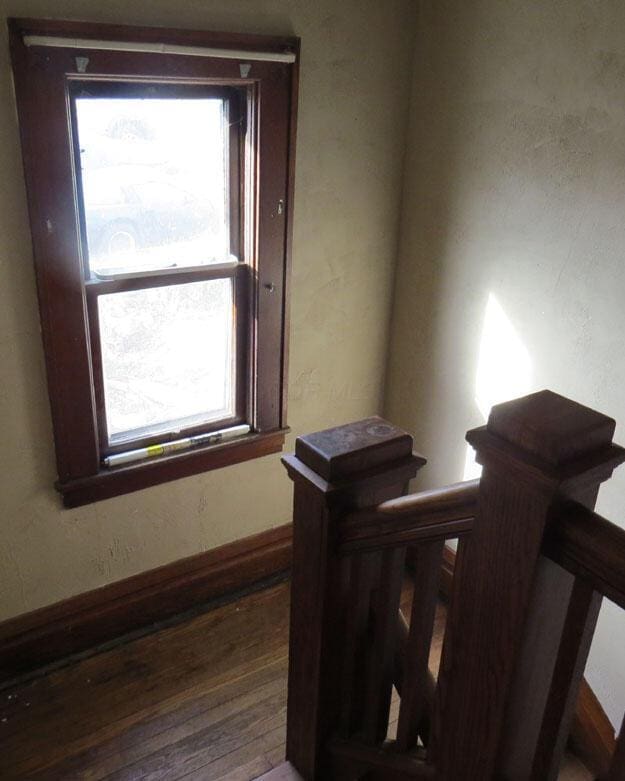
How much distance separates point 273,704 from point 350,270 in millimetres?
1467

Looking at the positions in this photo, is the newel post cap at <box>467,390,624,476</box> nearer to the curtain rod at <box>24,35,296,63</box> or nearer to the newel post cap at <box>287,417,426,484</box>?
the newel post cap at <box>287,417,426,484</box>

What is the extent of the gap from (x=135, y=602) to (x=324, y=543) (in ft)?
5.18

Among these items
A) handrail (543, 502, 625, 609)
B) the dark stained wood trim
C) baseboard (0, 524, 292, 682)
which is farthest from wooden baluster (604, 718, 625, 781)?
baseboard (0, 524, 292, 682)

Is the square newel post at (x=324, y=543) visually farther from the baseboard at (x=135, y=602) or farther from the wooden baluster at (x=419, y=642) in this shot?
the baseboard at (x=135, y=602)

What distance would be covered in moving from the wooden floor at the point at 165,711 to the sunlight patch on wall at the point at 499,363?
2.86 feet

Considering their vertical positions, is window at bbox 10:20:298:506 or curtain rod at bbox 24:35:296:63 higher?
curtain rod at bbox 24:35:296:63

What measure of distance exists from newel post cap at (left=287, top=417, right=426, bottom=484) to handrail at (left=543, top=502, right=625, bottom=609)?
36 cm

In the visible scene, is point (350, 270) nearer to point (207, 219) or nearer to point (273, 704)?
point (207, 219)

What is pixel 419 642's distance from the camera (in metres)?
1.10

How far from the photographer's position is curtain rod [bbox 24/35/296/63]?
1.75 metres

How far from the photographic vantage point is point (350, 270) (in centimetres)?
257

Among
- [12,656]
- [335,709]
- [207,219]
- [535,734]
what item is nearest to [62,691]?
[12,656]

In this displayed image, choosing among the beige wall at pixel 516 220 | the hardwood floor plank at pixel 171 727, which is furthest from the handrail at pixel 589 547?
the hardwood floor plank at pixel 171 727

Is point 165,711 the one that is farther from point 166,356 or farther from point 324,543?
point 324,543
